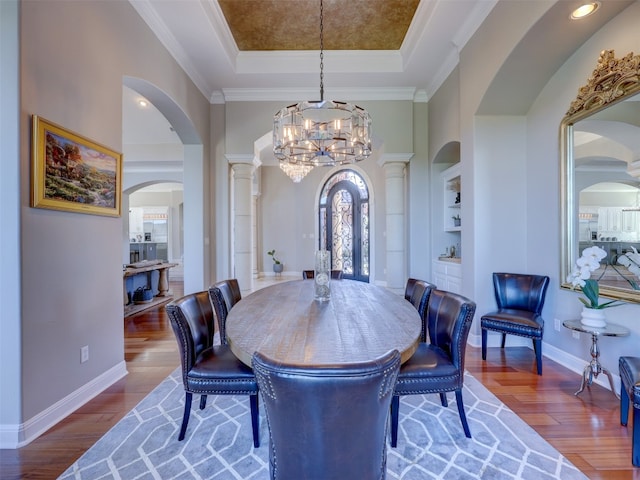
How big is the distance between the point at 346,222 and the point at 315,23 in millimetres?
5010

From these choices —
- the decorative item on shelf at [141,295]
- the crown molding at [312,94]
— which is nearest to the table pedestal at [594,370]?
the crown molding at [312,94]

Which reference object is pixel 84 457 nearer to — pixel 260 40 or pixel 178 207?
pixel 260 40

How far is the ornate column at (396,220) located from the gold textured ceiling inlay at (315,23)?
1.60 metres

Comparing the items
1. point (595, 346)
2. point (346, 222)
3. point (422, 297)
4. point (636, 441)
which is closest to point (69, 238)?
point (422, 297)

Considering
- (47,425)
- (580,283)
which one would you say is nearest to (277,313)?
(47,425)

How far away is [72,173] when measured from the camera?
2.18m

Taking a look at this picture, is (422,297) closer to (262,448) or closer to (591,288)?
(591,288)

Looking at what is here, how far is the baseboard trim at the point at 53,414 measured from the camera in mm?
1798

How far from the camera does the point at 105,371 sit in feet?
8.30

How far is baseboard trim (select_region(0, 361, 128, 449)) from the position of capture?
70.8 inches

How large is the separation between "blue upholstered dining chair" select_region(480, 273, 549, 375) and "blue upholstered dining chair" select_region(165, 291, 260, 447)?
235 cm

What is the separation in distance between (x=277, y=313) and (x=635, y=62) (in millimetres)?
3031

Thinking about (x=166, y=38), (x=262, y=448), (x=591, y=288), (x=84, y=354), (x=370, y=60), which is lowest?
(x=262, y=448)

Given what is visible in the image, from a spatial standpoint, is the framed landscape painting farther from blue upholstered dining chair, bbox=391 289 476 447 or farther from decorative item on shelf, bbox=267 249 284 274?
decorative item on shelf, bbox=267 249 284 274
